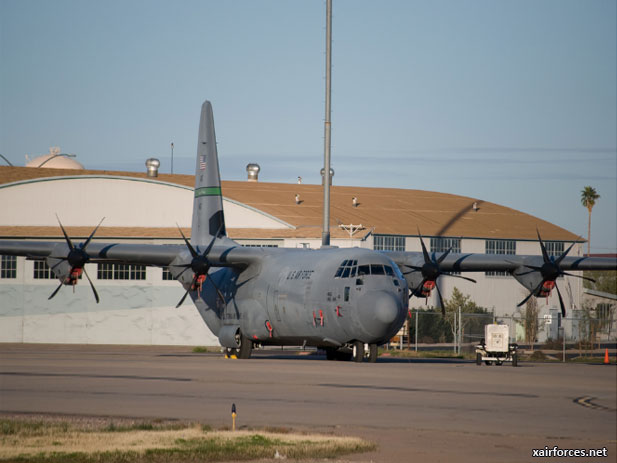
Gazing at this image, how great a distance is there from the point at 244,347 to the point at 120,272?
2180 cm

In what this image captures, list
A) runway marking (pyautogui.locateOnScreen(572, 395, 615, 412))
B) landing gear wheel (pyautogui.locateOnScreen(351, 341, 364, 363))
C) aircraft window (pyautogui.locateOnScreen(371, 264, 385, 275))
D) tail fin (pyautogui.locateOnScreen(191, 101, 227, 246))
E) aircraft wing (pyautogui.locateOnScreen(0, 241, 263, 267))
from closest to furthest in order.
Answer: runway marking (pyautogui.locateOnScreen(572, 395, 615, 412)) < aircraft window (pyautogui.locateOnScreen(371, 264, 385, 275)) < landing gear wheel (pyautogui.locateOnScreen(351, 341, 364, 363)) < aircraft wing (pyautogui.locateOnScreen(0, 241, 263, 267)) < tail fin (pyautogui.locateOnScreen(191, 101, 227, 246))

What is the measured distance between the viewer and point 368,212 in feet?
242

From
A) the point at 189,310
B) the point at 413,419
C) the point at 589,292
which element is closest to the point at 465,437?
the point at 413,419

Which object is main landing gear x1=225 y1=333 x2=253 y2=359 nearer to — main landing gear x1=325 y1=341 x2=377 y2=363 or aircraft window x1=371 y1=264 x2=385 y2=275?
main landing gear x1=325 y1=341 x2=377 y2=363

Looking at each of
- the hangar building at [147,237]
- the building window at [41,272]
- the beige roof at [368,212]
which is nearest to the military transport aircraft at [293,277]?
the hangar building at [147,237]

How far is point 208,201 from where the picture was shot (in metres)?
42.8

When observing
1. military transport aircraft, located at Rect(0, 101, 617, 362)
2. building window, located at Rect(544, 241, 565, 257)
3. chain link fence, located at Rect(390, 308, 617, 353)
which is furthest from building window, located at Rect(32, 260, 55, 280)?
building window, located at Rect(544, 241, 565, 257)

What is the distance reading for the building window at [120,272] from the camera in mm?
56969

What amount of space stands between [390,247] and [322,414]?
168ft

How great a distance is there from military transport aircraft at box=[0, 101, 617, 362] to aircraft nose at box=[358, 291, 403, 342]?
3cm

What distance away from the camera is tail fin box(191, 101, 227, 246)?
42438mm

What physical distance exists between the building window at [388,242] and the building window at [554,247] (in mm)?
13284

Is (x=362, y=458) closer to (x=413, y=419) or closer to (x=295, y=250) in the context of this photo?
(x=413, y=419)

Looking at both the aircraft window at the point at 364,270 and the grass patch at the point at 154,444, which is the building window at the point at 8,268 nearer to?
the aircraft window at the point at 364,270
